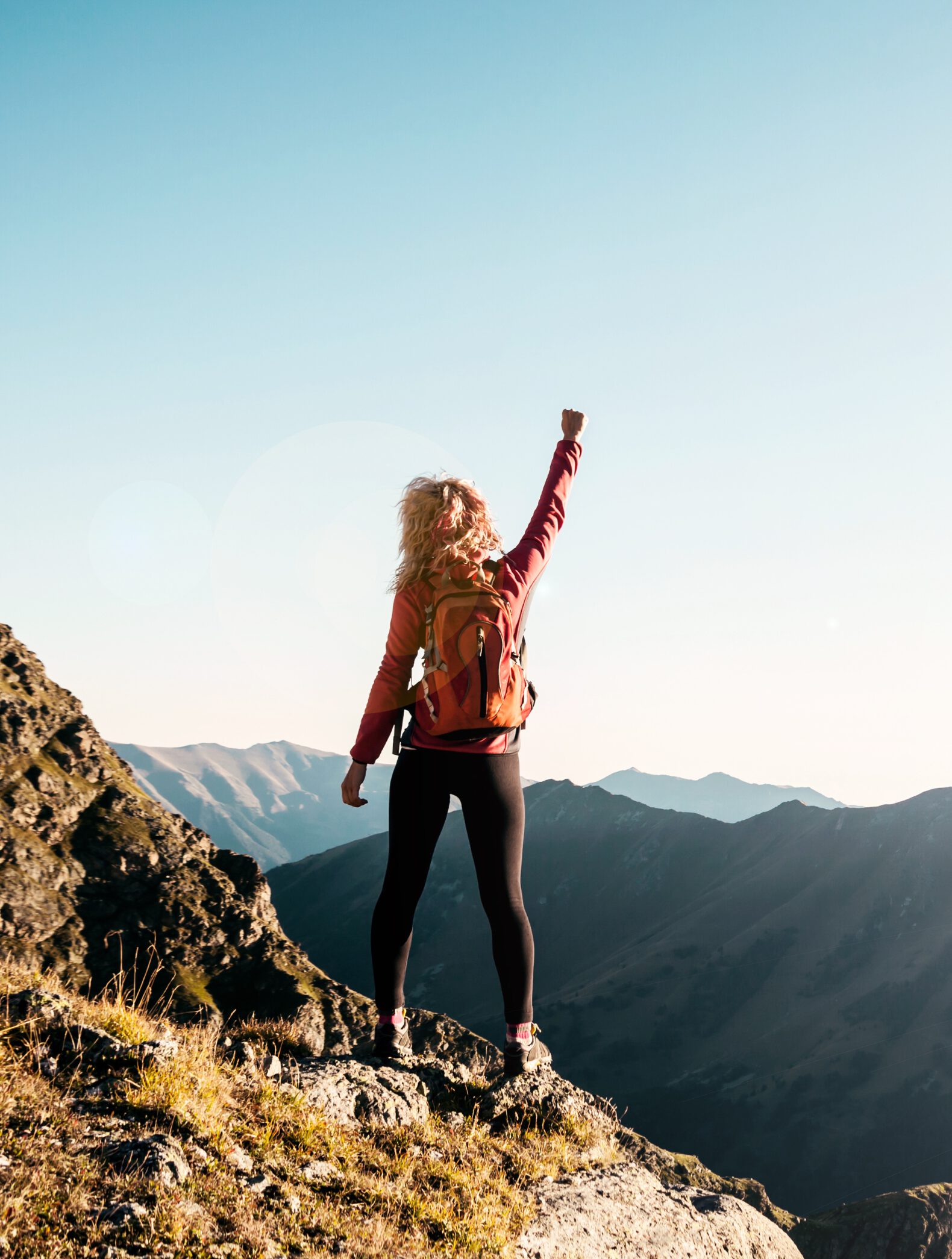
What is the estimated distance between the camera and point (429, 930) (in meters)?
146

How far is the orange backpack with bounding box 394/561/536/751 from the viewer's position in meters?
3.80

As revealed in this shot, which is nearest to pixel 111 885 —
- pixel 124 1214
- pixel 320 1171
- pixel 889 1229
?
pixel 889 1229

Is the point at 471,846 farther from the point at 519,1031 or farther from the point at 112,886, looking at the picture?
the point at 112,886

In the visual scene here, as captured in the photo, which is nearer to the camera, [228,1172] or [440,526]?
[228,1172]

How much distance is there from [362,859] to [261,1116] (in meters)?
176

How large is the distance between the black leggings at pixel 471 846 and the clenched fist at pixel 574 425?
5.93 feet

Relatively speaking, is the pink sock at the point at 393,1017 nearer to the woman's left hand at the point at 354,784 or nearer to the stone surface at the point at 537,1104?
the stone surface at the point at 537,1104

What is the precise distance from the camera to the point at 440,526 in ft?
13.1

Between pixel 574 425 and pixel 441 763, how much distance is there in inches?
79.2

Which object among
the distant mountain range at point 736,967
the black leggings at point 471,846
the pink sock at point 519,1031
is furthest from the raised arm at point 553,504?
the distant mountain range at point 736,967

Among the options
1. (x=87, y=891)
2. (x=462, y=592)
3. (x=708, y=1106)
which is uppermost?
(x=462, y=592)

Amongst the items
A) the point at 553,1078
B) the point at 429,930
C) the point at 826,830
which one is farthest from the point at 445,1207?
the point at 429,930

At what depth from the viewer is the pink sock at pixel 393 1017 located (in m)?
4.41

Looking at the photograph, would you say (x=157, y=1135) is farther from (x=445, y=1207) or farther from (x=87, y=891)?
(x=87, y=891)
